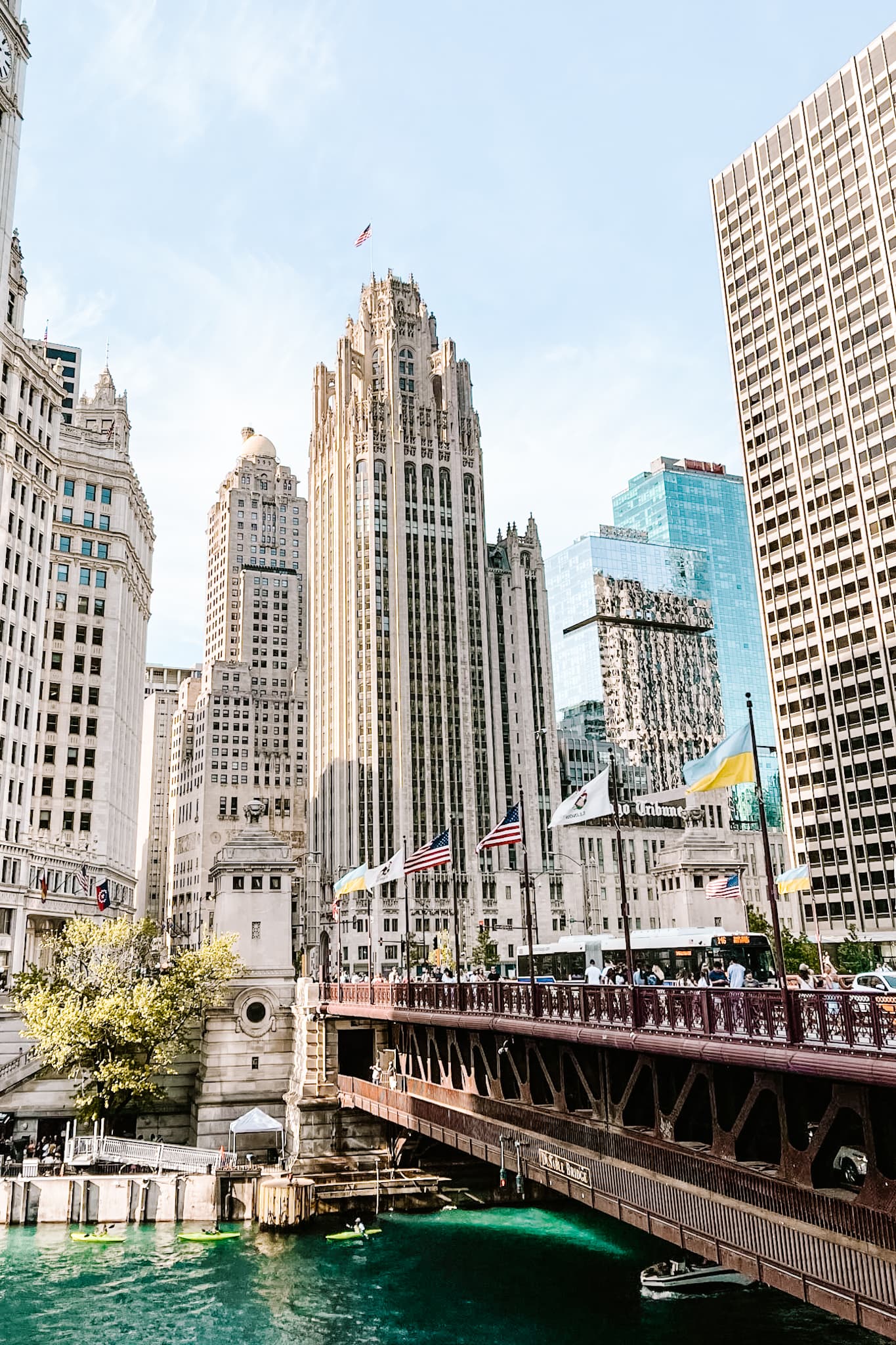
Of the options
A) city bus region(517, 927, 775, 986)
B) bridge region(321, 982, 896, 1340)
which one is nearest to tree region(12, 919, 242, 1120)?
city bus region(517, 927, 775, 986)

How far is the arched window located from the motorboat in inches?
4927

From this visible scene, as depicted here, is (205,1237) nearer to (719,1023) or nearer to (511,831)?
(511,831)

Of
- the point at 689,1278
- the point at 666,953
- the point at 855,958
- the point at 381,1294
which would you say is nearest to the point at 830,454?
the point at 855,958

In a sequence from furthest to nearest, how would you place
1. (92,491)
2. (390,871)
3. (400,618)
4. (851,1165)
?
(400,618)
(92,491)
(390,871)
(851,1165)

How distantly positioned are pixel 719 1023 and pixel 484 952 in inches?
3456

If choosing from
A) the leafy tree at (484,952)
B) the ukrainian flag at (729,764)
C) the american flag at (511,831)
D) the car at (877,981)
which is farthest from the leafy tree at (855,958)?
the ukrainian flag at (729,764)

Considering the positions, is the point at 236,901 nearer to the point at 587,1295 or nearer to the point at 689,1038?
the point at 587,1295

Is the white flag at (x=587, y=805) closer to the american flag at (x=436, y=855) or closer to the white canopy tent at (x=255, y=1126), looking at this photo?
the american flag at (x=436, y=855)

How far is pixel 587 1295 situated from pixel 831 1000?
1093 inches

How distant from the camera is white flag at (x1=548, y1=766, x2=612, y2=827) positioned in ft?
98.3

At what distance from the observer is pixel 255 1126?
5331cm

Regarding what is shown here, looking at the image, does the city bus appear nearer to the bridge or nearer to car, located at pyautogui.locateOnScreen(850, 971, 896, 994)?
car, located at pyautogui.locateOnScreen(850, 971, 896, 994)

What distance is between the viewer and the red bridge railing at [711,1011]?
1603cm

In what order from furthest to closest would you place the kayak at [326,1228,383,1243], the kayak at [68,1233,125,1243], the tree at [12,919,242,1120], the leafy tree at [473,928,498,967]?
1. the leafy tree at [473,928,498,967]
2. the tree at [12,919,242,1120]
3. the kayak at [68,1233,125,1243]
4. the kayak at [326,1228,383,1243]
